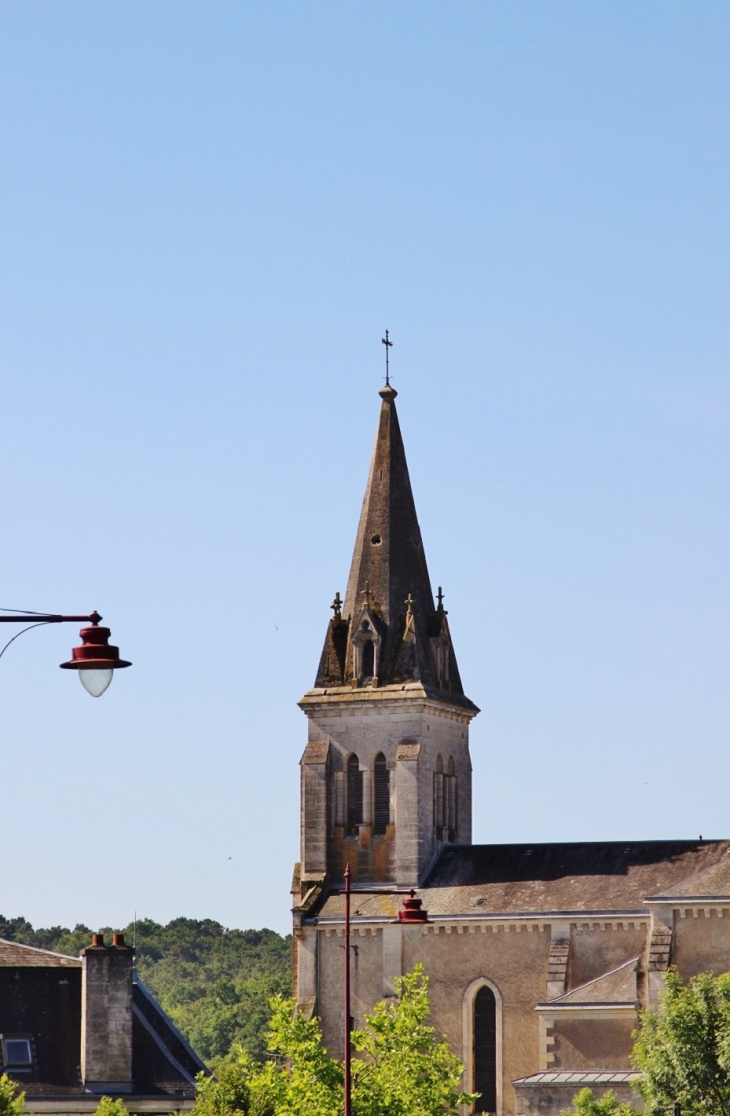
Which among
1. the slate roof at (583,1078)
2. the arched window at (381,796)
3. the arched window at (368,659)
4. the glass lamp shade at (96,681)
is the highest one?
the arched window at (368,659)

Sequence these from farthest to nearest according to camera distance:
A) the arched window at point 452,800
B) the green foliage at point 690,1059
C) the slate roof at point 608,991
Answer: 1. the arched window at point 452,800
2. the slate roof at point 608,991
3. the green foliage at point 690,1059

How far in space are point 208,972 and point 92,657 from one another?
165669 mm

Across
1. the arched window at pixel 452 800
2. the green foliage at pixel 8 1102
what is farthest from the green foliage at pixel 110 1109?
the arched window at pixel 452 800

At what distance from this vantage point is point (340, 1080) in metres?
49.8

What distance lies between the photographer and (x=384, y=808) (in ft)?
233

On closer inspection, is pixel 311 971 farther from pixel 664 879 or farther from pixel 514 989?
pixel 664 879

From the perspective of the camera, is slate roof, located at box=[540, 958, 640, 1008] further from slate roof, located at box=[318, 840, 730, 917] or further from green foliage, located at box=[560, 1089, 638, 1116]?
green foliage, located at box=[560, 1089, 638, 1116]

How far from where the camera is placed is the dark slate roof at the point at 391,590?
72.5m

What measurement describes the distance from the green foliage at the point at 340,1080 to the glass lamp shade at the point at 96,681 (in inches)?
1046

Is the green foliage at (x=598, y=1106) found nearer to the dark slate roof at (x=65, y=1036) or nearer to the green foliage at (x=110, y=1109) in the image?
the dark slate roof at (x=65, y=1036)

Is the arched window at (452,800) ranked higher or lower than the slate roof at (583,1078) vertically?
higher

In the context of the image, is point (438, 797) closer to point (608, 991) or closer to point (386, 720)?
point (386, 720)

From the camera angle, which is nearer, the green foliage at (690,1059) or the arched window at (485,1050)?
the green foliage at (690,1059)

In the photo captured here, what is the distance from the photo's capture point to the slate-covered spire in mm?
72438
